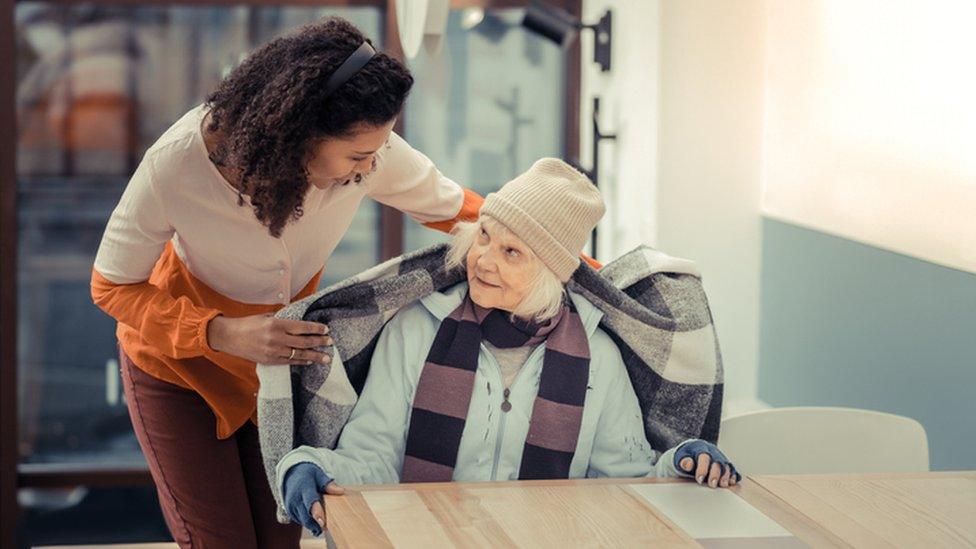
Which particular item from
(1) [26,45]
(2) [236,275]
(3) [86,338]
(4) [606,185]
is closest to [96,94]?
(1) [26,45]

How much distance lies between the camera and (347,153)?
1.84 metres

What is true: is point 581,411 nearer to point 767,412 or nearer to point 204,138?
point 767,412

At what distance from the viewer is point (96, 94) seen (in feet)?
12.5

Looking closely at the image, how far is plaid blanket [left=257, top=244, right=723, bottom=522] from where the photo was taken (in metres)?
2.04


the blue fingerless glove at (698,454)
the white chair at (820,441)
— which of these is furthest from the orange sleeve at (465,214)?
the blue fingerless glove at (698,454)

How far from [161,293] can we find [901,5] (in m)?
1.55

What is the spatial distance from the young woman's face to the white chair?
755 millimetres

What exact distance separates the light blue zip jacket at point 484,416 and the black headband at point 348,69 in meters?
0.46

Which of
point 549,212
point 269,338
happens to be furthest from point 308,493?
point 549,212

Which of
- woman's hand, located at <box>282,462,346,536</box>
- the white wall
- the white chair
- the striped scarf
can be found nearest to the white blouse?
the striped scarf

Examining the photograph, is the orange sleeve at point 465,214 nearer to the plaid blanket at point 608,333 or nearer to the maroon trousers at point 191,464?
the plaid blanket at point 608,333

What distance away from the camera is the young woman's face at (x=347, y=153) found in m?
1.83

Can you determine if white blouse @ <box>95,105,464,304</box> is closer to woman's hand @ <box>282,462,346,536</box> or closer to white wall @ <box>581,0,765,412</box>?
woman's hand @ <box>282,462,346,536</box>

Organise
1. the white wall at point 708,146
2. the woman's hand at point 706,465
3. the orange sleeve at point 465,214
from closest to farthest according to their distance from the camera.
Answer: the woman's hand at point 706,465 → the orange sleeve at point 465,214 → the white wall at point 708,146
